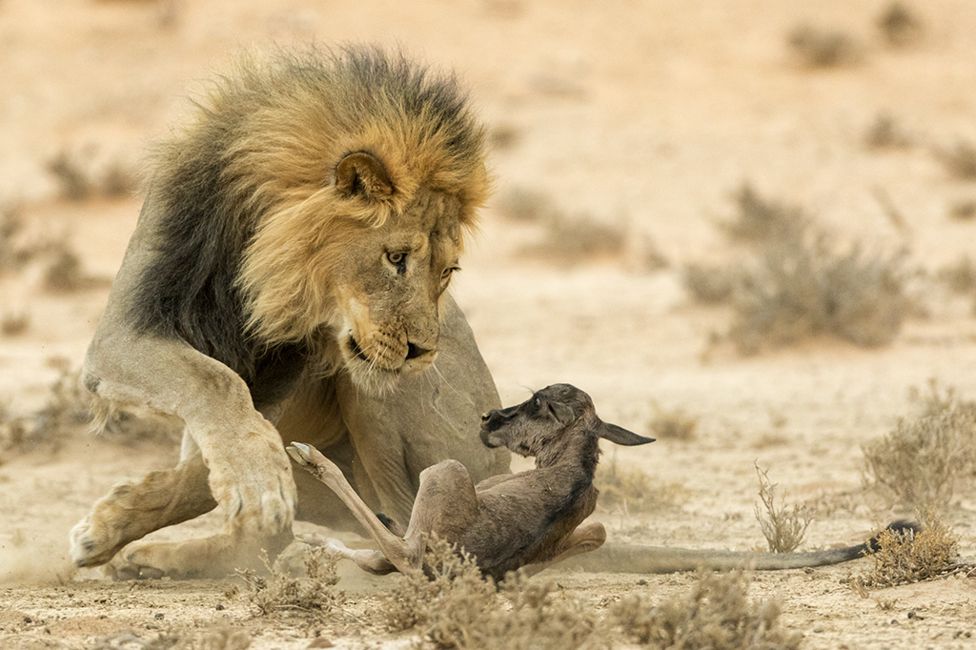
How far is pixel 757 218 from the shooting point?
1609cm

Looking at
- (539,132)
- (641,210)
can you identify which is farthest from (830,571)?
(539,132)

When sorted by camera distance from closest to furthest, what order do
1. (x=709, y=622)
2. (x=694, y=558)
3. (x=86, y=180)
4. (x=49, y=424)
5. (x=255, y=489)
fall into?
(x=709, y=622), (x=255, y=489), (x=694, y=558), (x=49, y=424), (x=86, y=180)

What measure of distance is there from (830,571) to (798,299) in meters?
6.83

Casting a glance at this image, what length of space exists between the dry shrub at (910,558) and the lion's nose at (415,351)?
1.67 m

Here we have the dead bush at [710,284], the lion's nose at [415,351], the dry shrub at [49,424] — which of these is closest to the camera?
the lion's nose at [415,351]

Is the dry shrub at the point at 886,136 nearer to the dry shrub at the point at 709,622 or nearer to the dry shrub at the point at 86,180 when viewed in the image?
the dry shrub at the point at 86,180

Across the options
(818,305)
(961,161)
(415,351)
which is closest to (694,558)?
(415,351)

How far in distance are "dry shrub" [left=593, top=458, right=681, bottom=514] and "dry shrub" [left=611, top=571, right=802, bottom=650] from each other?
3.20 metres

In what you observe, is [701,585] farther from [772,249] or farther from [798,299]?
[772,249]

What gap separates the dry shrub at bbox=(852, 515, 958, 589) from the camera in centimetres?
492

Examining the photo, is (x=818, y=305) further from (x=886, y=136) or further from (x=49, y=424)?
(x=886, y=136)

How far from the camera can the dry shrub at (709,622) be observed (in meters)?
3.86

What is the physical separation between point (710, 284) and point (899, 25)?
12.8 metres

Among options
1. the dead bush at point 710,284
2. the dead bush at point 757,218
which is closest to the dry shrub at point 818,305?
the dead bush at point 710,284
